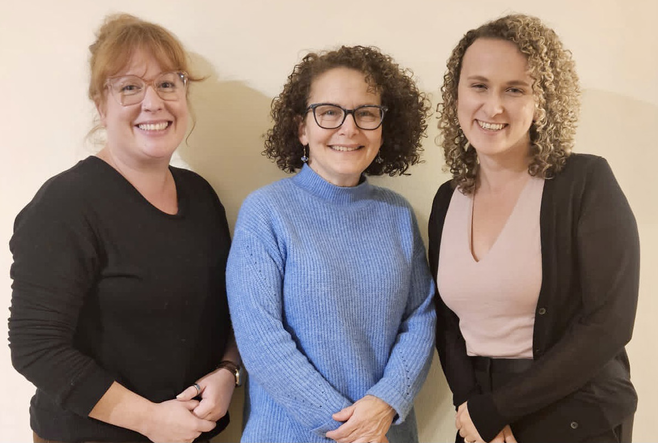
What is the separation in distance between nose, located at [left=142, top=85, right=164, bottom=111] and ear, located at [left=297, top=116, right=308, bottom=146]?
0.43 meters

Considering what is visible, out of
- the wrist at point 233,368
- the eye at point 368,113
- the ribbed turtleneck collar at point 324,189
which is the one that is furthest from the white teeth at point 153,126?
the wrist at point 233,368

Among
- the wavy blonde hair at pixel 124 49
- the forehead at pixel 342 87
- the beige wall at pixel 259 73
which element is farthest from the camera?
the beige wall at pixel 259 73

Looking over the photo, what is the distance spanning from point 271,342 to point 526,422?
74 centimetres

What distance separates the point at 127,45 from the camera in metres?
1.35

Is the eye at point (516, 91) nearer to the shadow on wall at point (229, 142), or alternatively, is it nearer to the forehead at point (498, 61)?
the forehead at point (498, 61)

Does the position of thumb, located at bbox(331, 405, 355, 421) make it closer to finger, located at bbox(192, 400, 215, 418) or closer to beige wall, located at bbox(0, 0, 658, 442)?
finger, located at bbox(192, 400, 215, 418)

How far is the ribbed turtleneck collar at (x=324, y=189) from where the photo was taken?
1476mm

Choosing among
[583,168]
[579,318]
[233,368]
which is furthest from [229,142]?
[579,318]

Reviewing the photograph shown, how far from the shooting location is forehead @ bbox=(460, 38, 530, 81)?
4.33 ft

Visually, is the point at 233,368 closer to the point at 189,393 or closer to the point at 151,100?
the point at 189,393

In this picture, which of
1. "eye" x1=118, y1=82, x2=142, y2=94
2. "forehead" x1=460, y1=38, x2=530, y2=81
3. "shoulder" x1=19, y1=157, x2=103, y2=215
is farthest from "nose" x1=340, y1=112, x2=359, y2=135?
"shoulder" x1=19, y1=157, x2=103, y2=215

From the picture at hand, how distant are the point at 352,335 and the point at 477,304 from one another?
0.36 m

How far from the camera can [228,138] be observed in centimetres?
177

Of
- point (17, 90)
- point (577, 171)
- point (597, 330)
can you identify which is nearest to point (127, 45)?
point (17, 90)
